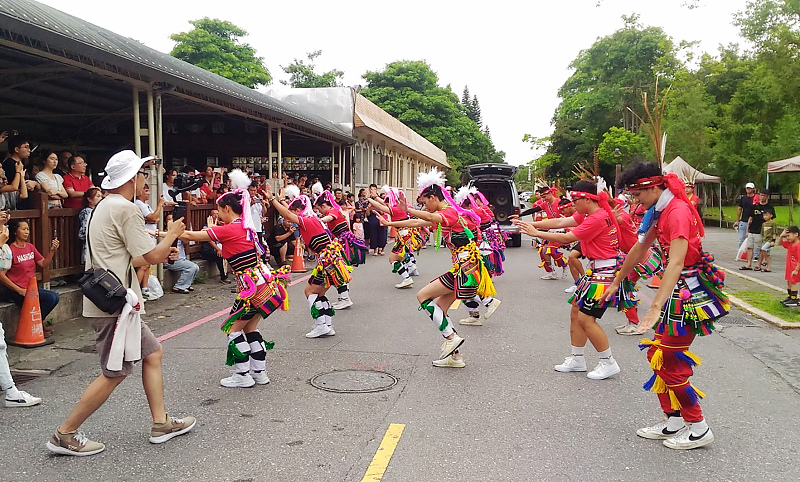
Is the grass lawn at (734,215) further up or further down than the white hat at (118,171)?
further down

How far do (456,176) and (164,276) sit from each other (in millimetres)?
44531

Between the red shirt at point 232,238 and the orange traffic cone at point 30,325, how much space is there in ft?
9.07

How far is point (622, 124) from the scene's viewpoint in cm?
5334

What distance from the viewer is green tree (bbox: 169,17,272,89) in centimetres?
4744

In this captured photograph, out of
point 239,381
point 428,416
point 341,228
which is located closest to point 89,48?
point 341,228

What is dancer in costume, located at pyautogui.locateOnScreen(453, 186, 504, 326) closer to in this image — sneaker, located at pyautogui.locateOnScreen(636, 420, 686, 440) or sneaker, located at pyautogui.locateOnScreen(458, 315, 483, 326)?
sneaker, located at pyautogui.locateOnScreen(458, 315, 483, 326)

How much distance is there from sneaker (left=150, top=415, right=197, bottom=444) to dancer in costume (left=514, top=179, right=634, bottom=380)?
10.2ft

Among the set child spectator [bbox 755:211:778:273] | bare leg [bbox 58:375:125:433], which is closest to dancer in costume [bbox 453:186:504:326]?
bare leg [bbox 58:375:125:433]

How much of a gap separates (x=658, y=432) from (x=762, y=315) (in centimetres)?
539

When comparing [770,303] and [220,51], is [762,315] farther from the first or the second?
[220,51]

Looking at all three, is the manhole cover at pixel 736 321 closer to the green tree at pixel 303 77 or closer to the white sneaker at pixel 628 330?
the white sneaker at pixel 628 330

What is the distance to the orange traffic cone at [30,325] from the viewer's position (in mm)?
6809

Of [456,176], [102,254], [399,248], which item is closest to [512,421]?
[102,254]

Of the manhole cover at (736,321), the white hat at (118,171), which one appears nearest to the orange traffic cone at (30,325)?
the white hat at (118,171)
